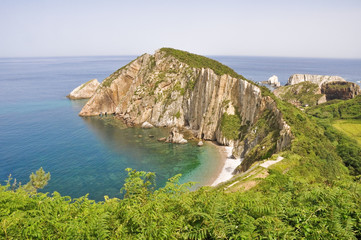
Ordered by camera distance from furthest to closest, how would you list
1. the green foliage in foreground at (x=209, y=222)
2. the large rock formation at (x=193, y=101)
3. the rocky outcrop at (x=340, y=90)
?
1. the rocky outcrop at (x=340, y=90)
2. the large rock formation at (x=193, y=101)
3. the green foliage in foreground at (x=209, y=222)

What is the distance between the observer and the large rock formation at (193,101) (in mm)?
55000

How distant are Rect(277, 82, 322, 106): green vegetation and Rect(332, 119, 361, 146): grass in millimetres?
48510

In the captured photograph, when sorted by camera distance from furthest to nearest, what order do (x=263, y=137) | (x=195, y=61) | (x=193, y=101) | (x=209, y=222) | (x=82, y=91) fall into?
(x=82, y=91), (x=195, y=61), (x=193, y=101), (x=263, y=137), (x=209, y=222)

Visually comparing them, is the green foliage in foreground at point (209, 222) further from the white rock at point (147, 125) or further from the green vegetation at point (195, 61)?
the green vegetation at point (195, 61)

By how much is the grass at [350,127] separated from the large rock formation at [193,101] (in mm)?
26530

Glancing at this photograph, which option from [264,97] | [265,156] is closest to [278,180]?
[265,156]

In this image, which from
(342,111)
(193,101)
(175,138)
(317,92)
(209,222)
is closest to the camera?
(209,222)

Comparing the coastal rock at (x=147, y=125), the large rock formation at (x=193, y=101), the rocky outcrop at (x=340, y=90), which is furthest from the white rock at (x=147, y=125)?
the rocky outcrop at (x=340, y=90)

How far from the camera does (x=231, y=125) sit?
63.7 metres

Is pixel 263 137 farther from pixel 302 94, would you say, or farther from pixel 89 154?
pixel 302 94

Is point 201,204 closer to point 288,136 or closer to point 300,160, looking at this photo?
point 300,160

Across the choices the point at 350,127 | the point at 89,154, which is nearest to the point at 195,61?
the point at 89,154

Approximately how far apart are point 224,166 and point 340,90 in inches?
4241

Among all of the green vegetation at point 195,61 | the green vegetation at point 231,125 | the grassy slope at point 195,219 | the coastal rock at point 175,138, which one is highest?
the green vegetation at point 195,61
